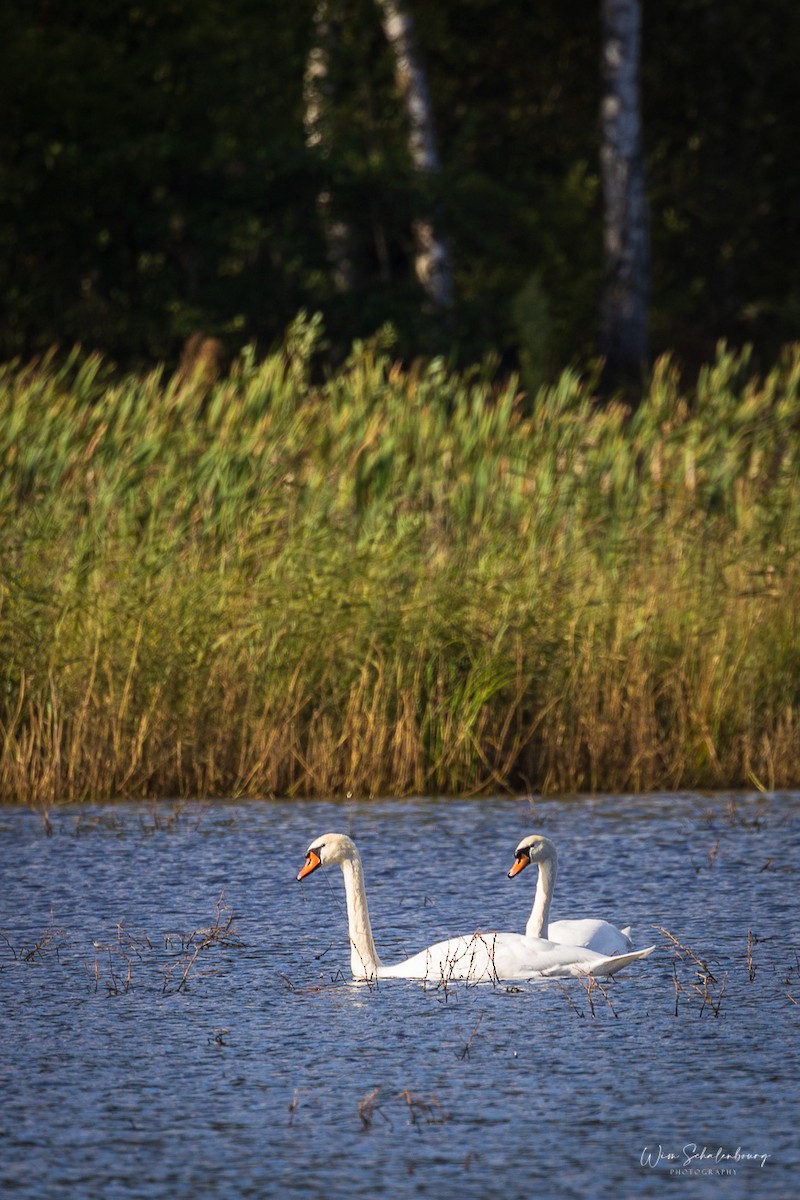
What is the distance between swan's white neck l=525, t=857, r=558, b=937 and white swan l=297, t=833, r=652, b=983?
14cm

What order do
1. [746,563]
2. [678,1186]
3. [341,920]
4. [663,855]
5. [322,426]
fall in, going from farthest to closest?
[322,426] → [746,563] → [663,855] → [341,920] → [678,1186]

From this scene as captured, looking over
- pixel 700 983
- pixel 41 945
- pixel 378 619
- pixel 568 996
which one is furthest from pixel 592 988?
pixel 378 619

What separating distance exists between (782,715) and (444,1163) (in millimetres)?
5597

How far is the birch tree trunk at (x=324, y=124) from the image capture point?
966 inches

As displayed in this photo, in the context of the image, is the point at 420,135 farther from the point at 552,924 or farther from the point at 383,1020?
the point at 383,1020

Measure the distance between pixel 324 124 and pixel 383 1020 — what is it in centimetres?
1997

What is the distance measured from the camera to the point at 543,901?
21.9 ft

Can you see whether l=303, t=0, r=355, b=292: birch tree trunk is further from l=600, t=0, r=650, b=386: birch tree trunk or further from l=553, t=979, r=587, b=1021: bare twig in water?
l=553, t=979, r=587, b=1021: bare twig in water

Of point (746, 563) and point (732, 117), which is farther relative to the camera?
point (732, 117)

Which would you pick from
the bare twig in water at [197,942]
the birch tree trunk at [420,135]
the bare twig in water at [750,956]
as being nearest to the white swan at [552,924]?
the bare twig in water at [750,956]

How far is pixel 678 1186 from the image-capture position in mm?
4492

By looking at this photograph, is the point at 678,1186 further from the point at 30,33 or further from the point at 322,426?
the point at 30,33

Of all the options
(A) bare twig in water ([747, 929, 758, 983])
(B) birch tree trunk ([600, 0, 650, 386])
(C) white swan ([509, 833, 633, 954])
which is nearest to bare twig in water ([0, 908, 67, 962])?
(C) white swan ([509, 833, 633, 954])

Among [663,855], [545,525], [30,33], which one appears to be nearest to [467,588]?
[545,525]
